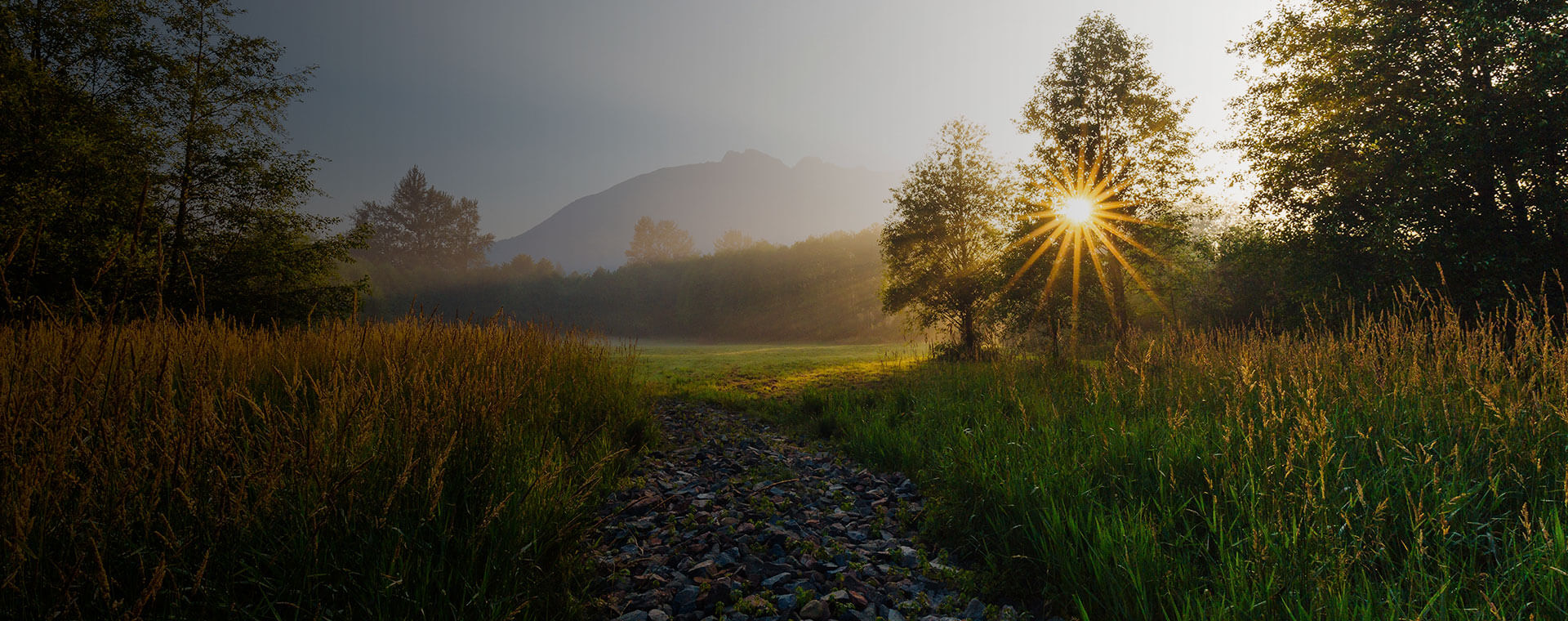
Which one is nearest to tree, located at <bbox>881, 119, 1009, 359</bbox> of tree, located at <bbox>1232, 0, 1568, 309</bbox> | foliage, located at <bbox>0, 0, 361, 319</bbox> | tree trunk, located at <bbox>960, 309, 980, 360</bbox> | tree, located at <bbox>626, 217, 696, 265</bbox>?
tree trunk, located at <bbox>960, 309, 980, 360</bbox>

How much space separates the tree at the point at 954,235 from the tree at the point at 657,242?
217 feet

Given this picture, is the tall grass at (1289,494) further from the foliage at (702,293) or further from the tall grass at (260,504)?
the foliage at (702,293)

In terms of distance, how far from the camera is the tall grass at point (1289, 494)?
251 centimetres

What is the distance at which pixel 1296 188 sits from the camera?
16.1m

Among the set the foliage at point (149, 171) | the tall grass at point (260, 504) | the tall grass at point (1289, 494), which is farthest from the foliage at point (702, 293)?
the tall grass at point (260, 504)

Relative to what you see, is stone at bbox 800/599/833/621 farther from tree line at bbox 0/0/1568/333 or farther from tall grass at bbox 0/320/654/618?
tree line at bbox 0/0/1568/333

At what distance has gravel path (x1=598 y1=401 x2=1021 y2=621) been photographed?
3252 mm

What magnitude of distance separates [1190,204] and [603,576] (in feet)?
71.4

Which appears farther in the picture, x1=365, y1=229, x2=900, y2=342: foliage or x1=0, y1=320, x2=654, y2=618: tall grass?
x1=365, y1=229, x2=900, y2=342: foliage

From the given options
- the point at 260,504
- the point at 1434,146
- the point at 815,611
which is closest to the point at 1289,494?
the point at 815,611

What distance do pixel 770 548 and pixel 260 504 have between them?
2.99 m

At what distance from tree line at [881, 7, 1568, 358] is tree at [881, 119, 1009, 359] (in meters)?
0.07

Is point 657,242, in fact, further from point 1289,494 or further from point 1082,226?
point 1289,494

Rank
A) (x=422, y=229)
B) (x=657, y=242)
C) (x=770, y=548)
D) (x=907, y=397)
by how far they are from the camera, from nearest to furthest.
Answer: (x=770, y=548) → (x=907, y=397) → (x=422, y=229) → (x=657, y=242)
